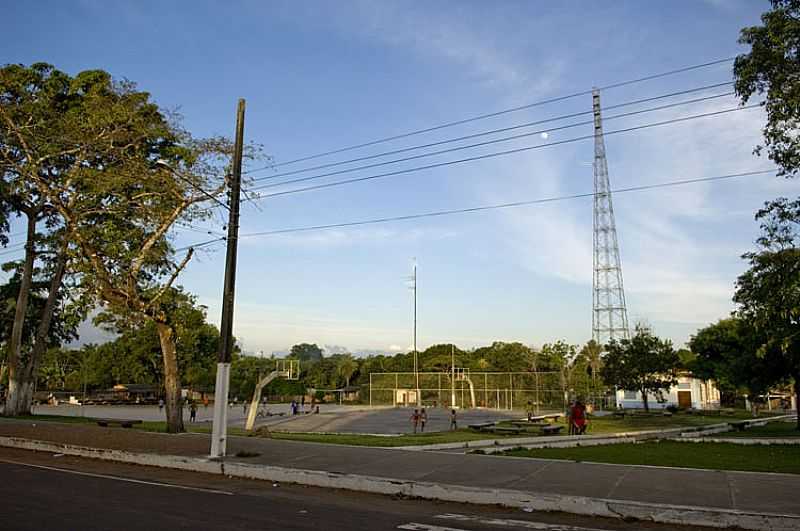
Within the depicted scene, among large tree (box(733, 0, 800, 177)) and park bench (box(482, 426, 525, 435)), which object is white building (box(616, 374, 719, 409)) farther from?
large tree (box(733, 0, 800, 177))

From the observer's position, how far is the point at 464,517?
9.16 m

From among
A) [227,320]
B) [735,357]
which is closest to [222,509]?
[227,320]

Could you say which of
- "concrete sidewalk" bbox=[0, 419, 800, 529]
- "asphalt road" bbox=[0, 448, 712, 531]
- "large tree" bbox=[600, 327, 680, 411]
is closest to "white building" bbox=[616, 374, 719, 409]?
"large tree" bbox=[600, 327, 680, 411]

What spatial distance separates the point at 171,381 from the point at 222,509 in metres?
15.7

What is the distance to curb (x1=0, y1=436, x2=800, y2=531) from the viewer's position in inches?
329

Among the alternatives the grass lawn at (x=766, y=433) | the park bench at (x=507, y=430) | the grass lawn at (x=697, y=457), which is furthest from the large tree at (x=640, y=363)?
the grass lawn at (x=697, y=457)

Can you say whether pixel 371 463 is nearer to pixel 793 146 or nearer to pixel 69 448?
pixel 69 448

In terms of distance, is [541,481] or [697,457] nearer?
[541,481]

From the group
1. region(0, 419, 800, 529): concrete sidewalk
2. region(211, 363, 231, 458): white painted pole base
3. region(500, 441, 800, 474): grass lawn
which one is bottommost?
region(500, 441, 800, 474): grass lawn

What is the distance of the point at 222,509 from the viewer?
31.0ft

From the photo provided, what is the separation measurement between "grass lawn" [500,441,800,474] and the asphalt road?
20.4ft

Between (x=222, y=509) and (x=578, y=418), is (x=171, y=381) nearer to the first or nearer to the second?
(x=222, y=509)

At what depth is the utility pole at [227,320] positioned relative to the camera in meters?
15.3

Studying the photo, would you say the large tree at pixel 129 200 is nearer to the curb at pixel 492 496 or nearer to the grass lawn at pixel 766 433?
the curb at pixel 492 496
